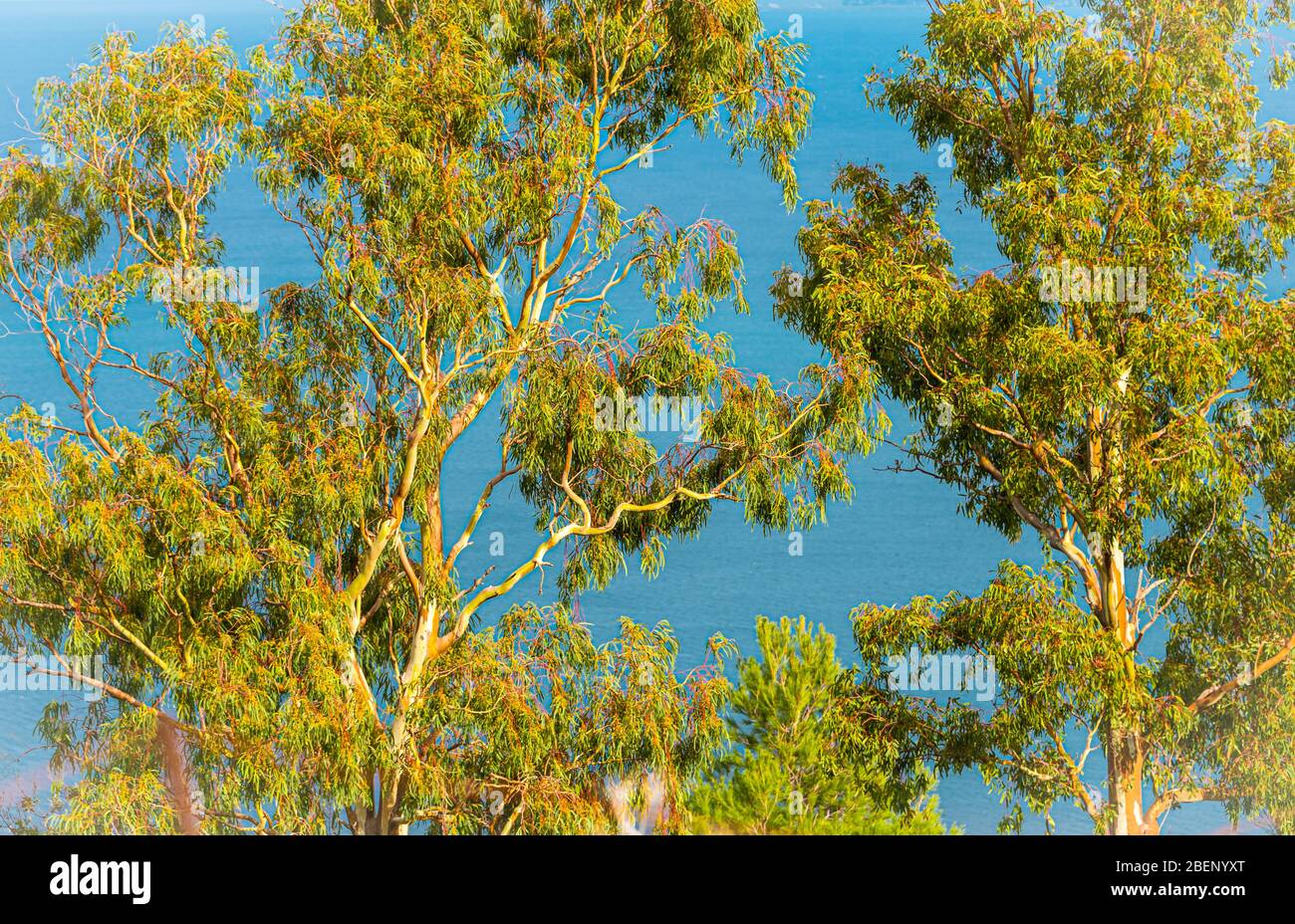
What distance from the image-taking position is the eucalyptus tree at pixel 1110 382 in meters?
12.2

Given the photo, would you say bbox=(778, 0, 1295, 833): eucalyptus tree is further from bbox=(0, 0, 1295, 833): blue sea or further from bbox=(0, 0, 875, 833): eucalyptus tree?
bbox=(0, 0, 1295, 833): blue sea

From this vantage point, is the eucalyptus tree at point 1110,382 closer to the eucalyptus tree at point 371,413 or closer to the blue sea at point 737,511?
the eucalyptus tree at point 371,413

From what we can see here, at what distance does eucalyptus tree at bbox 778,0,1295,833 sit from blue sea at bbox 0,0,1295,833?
30330 mm

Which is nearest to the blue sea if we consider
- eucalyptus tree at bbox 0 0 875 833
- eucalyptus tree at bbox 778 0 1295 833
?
eucalyptus tree at bbox 0 0 875 833

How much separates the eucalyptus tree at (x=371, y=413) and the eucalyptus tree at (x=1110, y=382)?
3.89 ft

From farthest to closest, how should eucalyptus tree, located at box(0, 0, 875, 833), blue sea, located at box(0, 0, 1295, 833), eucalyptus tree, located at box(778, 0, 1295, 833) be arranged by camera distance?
blue sea, located at box(0, 0, 1295, 833), eucalyptus tree, located at box(778, 0, 1295, 833), eucalyptus tree, located at box(0, 0, 875, 833)

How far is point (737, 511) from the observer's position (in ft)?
→ 206

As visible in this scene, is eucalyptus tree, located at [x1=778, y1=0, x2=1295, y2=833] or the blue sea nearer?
eucalyptus tree, located at [x1=778, y1=0, x2=1295, y2=833]

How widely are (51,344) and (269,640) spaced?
295cm

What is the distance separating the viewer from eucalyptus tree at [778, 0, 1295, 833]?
12.2 metres

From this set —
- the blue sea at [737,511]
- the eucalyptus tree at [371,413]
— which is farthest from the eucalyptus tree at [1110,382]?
the blue sea at [737,511]

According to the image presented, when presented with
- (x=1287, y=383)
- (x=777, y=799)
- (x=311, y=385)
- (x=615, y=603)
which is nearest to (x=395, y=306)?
(x=311, y=385)

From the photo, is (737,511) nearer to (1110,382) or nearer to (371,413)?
(371,413)
